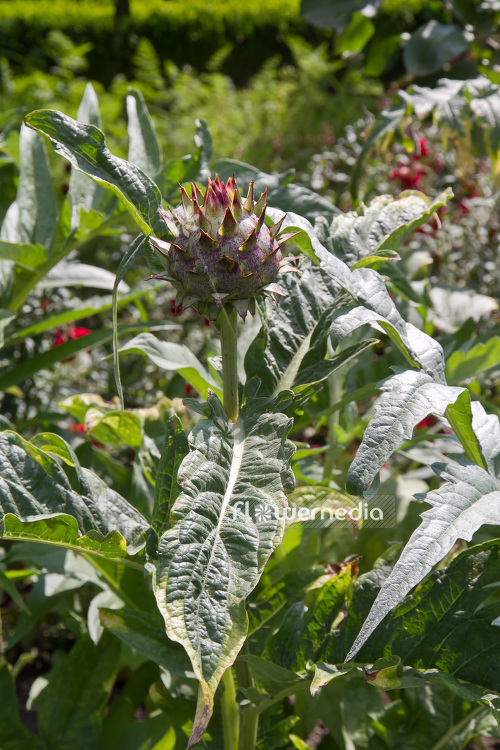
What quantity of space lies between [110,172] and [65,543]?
0.47 m

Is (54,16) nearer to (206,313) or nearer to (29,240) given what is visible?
(29,240)

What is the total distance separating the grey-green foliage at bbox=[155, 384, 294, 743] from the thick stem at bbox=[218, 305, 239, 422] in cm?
4

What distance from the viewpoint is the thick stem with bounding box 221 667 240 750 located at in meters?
1.00

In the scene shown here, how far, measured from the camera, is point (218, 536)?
0.78 m

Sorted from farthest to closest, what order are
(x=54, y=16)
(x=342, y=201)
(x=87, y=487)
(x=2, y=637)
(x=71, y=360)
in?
(x=54, y=16) → (x=342, y=201) → (x=71, y=360) → (x=2, y=637) → (x=87, y=487)

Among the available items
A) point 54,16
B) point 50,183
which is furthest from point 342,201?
→ point 54,16

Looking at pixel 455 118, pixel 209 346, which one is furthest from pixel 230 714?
pixel 455 118

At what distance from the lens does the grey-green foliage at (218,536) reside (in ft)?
2.35

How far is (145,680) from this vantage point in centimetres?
137

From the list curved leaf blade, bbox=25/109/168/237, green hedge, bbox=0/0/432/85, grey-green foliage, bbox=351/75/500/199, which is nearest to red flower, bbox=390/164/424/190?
grey-green foliage, bbox=351/75/500/199

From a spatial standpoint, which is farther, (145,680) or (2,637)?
(2,637)

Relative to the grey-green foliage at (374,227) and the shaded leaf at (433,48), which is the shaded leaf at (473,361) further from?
the shaded leaf at (433,48)

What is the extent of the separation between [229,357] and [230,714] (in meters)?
0.51

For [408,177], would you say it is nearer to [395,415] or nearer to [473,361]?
[473,361]
